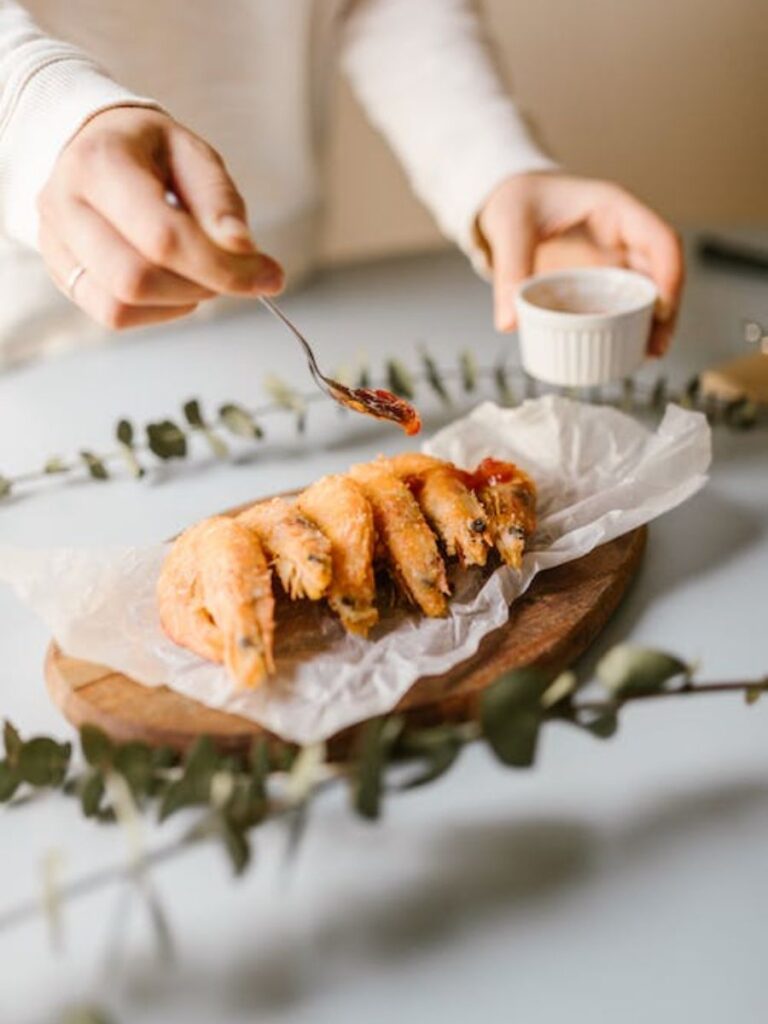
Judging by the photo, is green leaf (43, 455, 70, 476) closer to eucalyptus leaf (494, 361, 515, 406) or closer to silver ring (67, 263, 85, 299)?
silver ring (67, 263, 85, 299)

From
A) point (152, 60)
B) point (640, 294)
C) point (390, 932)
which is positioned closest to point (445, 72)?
point (152, 60)

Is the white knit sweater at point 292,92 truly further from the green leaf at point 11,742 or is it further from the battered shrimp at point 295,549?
the green leaf at point 11,742

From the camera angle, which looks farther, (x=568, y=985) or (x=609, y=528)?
(x=609, y=528)

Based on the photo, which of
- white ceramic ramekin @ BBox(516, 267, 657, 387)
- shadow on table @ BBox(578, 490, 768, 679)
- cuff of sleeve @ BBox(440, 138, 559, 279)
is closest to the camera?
shadow on table @ BBox(578, 490, 768, 679)

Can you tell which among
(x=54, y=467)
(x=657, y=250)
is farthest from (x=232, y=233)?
(x=657, y=250)

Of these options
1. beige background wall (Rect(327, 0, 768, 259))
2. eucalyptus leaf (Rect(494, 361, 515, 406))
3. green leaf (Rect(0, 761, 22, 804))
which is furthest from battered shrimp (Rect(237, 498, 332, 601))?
beige background wall (Rect(327, 0, 768, 259))

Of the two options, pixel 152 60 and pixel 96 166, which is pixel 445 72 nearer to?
pixel 152 60

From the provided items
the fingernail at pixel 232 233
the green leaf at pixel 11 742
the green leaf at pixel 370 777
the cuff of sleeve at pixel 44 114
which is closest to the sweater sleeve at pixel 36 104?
the cuff of sleeve at pixel 44 114
